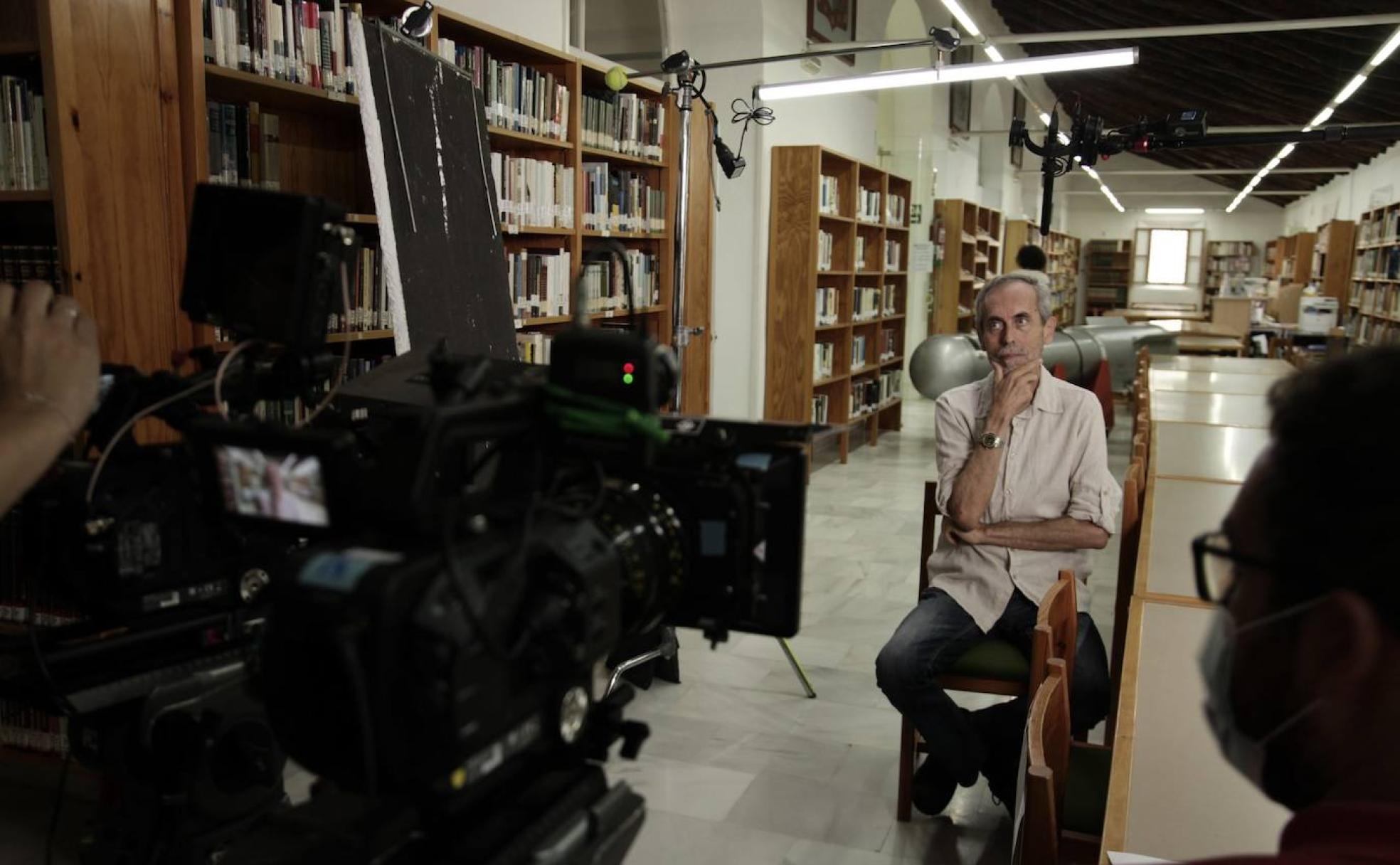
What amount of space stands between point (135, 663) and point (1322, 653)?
126 cm

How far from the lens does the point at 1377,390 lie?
2.21 ft

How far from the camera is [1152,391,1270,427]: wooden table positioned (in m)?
4.51

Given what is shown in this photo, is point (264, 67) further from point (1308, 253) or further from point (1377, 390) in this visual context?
point (1308, 253)

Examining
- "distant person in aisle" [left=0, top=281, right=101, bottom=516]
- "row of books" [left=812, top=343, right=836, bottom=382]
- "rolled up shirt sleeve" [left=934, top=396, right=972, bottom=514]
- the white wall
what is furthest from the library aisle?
the white wall

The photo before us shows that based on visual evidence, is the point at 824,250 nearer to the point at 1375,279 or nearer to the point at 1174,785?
the point at 1174,785

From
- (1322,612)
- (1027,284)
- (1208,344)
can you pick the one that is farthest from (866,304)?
(1322,612)

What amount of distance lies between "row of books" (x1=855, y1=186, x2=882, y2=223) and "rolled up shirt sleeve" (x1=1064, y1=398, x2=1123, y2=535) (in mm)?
4983

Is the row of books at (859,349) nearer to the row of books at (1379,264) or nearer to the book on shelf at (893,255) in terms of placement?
the book on shelf at (893,255)

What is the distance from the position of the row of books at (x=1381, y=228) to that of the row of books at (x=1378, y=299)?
1.66 ft

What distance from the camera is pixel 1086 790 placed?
1829 mm

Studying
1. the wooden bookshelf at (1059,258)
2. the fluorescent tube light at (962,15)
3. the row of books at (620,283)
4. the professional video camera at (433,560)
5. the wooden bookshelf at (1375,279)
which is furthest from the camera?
the wooden bookshelf at (1059,258)

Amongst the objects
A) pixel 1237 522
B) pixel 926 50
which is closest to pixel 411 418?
pixel 1237 522

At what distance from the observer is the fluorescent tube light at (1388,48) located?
653 cm

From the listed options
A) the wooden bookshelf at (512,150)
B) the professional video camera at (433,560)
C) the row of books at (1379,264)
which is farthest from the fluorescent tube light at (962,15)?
the row of books at (1379,264)
